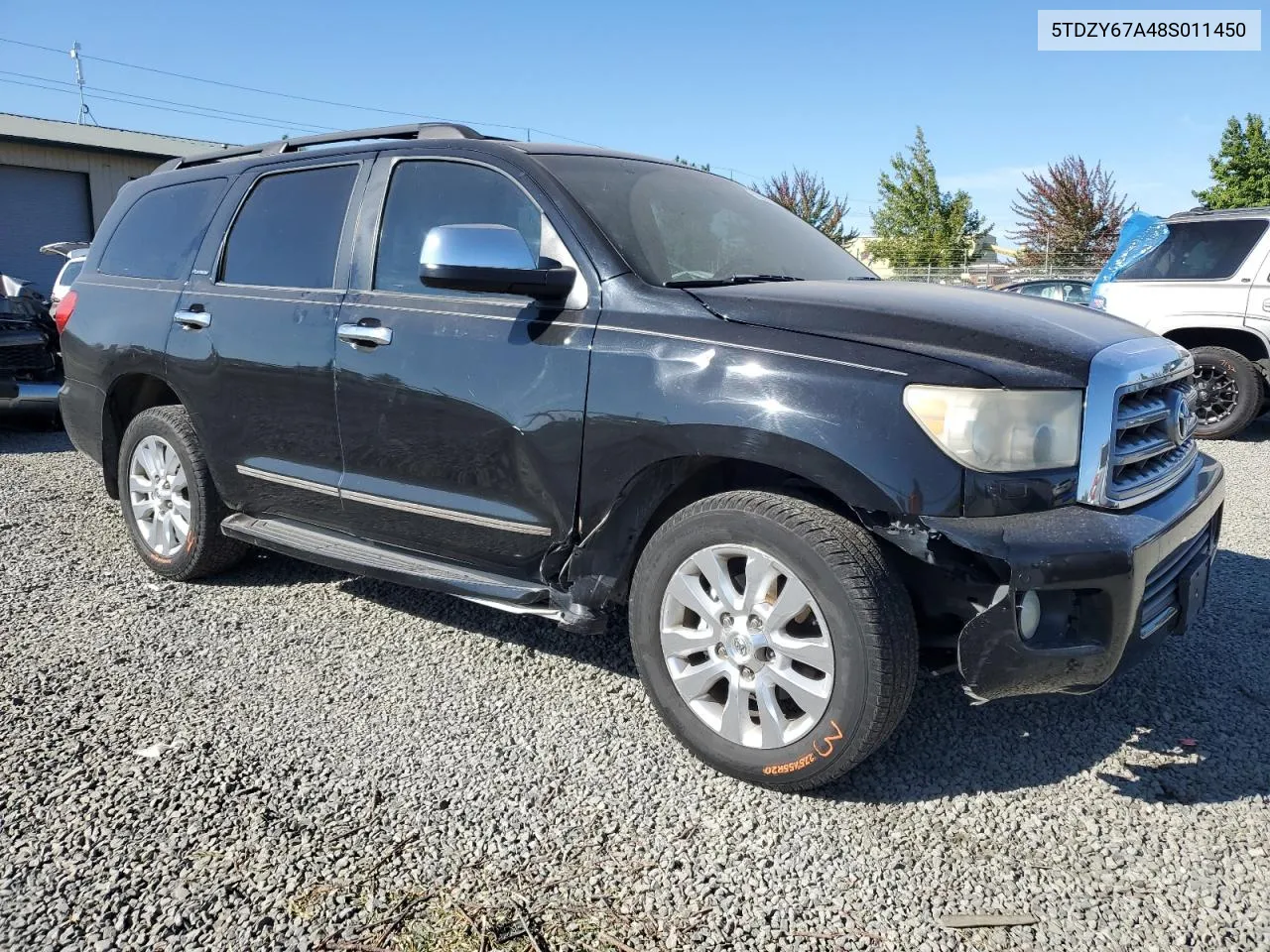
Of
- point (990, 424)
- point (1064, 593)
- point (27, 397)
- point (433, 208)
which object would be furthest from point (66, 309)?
point (1064, 593)

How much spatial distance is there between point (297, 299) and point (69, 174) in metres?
20.5

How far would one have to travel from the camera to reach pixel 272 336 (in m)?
3.83

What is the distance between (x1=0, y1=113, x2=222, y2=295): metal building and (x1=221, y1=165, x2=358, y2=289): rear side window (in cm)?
1772

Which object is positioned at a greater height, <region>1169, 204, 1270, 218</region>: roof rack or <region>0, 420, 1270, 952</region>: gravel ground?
<region>1169, 204, 1270, 218</region>: roof rack

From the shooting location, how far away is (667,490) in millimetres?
2920

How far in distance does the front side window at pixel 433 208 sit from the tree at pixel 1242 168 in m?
27.6

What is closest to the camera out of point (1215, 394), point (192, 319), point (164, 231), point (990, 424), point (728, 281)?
point (990, 424)

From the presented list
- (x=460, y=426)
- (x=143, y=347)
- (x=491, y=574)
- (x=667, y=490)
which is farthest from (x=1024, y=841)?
(x=143, y=347)

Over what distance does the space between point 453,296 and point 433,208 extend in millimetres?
393

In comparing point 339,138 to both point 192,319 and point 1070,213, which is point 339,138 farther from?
point 1070,213

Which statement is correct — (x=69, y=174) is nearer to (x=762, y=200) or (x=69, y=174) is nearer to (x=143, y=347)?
(x=143, y=347)

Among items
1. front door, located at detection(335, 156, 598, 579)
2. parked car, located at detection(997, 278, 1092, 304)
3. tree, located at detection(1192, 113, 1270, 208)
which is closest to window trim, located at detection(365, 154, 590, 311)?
front door, located at detection(335, 156, 598, 579)

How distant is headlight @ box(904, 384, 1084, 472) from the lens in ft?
7.98

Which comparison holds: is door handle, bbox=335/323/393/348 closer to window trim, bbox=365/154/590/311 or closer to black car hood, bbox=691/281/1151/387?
window trim, bbox=365/154/590/311
